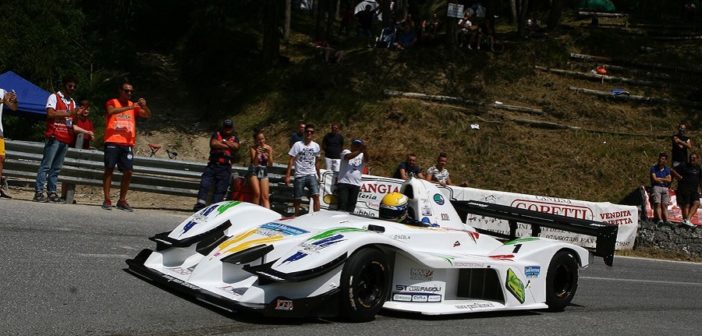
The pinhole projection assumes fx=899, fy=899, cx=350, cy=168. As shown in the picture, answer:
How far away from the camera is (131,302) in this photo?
23.1 ft

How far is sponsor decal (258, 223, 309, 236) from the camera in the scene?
780 cm

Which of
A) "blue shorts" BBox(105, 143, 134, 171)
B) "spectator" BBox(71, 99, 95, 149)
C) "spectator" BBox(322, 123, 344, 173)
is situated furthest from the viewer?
"spectator" BBox(322, 123, 344, 173)

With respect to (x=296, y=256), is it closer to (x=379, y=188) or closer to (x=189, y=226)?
(x=189, y=226)

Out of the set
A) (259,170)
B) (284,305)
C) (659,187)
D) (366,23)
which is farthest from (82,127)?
(366,23)

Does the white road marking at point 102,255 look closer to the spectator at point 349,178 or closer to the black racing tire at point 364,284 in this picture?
the black racing tire at point 364,284

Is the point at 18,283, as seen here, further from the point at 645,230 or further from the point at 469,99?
the point at 469,99

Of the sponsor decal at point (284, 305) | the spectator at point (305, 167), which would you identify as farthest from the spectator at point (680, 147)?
the sponsor decal at point (284, 305)

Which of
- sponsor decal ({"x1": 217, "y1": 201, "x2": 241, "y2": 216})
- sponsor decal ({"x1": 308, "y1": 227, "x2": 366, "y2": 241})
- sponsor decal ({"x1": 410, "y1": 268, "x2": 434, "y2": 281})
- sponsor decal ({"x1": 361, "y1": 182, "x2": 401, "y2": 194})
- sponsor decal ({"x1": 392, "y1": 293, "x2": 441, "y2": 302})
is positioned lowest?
sponsor decal ({"x1": 361, "y1": 182, "x2": 401, "y2": 194})

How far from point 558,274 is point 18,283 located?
17.7ft

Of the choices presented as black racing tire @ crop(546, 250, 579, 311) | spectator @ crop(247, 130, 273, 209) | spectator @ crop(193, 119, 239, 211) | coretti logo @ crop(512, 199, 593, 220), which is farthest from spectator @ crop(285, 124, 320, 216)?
black racing tire @ crop(546, 250, 579, 311)

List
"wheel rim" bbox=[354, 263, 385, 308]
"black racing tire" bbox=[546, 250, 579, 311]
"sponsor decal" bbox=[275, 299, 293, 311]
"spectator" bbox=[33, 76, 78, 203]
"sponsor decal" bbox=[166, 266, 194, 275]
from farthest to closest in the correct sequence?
"spectator" bbox=[33, 76, 78, 203], "black racing tire" bbox=[546, 250, 579, 311], "sponsor decal" bbox=[166, 266, 194, 275], "wheel rim" bbox=[354, 263, 385, 308], "sponsor decal" bbox=[275, 299, 293, 311]

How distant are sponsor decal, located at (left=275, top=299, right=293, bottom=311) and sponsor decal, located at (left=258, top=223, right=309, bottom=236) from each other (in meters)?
0.98

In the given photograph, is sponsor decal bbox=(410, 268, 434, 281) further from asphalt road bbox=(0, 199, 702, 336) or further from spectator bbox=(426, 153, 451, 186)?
spectator bbox=(426, 153, 451, 186)

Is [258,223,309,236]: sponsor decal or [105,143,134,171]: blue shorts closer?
[258,223,309,236]: sponsor decal
